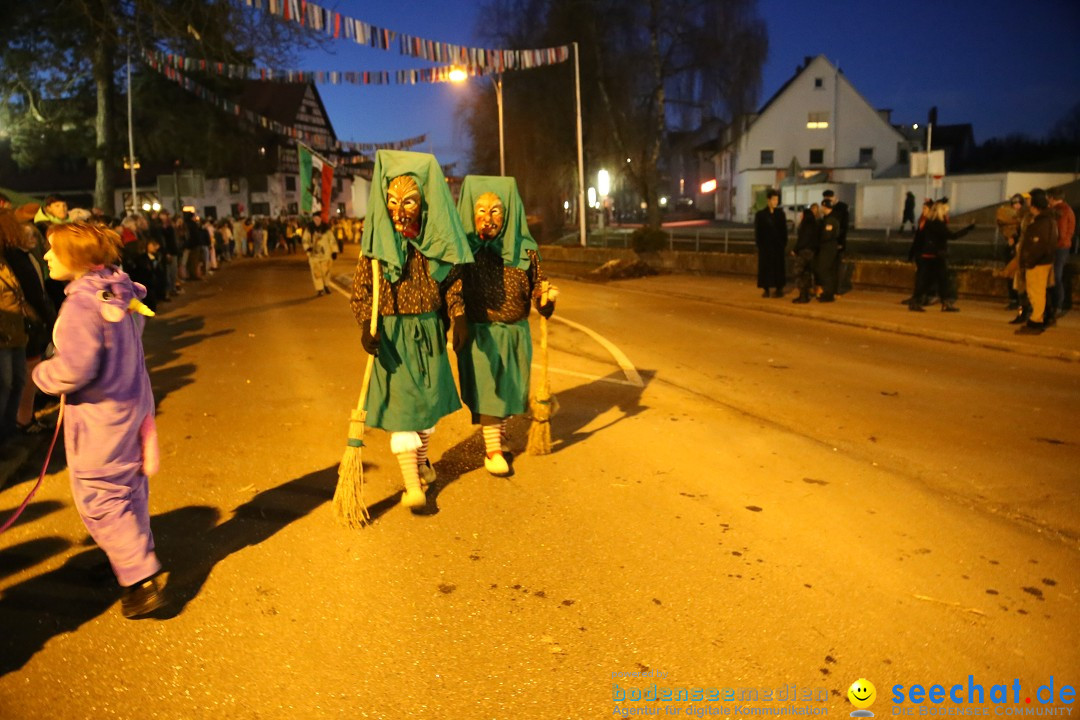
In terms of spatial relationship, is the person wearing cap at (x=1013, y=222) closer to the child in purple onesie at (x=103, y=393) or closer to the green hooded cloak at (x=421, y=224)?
the green hooded cloak at (x=421, y=224)

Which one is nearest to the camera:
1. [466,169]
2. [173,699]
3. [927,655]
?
[173,699]

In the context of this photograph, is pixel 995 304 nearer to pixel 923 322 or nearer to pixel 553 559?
pixel 923 322

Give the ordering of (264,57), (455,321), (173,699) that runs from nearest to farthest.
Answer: (173,699) → (455,321) → (264,57)

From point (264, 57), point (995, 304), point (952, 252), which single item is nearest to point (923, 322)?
Answer: point (995, 304)

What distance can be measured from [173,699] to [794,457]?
4458mm

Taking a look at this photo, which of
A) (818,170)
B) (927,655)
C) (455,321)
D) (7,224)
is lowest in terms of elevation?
(927,655)

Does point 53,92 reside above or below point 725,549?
above

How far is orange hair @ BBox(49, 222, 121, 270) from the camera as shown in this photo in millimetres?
3830

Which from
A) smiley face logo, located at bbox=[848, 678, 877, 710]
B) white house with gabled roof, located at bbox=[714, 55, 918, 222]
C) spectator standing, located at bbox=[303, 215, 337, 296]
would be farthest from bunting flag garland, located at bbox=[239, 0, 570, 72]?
white house with gabled roof, located at bbox=[714, 55, 918, 222]

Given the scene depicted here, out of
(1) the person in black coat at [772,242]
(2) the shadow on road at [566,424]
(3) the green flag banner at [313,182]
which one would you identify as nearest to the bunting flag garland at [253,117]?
(3) the green flag banner at [313,182]

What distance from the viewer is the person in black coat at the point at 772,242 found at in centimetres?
1644

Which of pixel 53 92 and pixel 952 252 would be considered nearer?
pixel 952 252

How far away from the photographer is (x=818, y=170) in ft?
194

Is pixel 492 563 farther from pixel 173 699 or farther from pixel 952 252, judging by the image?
pixel 952 252
